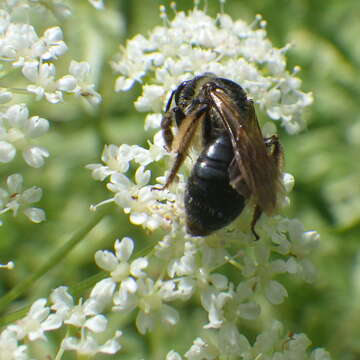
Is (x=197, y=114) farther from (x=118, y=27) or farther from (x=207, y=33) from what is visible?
(x=118, y=27)

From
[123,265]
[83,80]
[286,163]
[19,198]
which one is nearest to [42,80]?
[83,80]

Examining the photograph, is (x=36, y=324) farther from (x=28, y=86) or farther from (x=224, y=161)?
(x=28, y=86)

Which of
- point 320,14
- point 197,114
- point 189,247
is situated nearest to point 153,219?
point 189,247

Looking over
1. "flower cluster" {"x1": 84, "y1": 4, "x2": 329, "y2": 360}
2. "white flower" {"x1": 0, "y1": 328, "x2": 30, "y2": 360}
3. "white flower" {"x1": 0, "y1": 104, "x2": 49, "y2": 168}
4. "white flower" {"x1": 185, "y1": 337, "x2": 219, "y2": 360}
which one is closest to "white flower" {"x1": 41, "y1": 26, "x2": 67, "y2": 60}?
"white flower" {"x1": 0, "y1": 104, "x2": 49, "y2": 168}

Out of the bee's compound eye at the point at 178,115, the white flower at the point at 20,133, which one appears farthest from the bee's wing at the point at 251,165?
the white flower at the point at 20,133

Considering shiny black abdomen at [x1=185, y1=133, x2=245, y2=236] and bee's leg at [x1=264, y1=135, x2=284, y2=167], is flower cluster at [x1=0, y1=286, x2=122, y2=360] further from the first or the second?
bee's leg at [x1=264, y1=135, x2=284, y2=167]

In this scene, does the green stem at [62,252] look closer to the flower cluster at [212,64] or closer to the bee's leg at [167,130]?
the bee's leg at [167,130]
